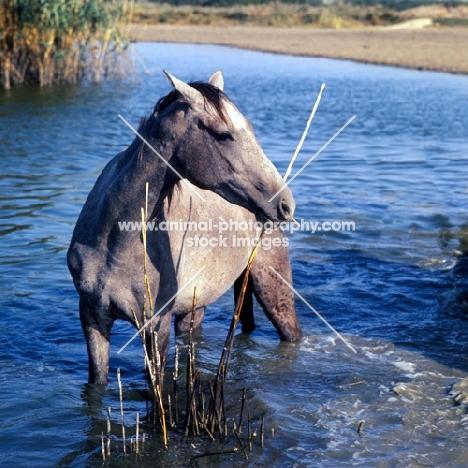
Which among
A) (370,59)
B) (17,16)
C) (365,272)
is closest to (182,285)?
(365,272)

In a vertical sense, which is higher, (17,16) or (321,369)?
(17,16)

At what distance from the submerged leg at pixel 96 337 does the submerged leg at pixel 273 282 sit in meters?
1.30

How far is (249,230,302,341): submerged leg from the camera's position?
17.7 ft

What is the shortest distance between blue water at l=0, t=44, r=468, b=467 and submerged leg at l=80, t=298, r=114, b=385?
1.25ft

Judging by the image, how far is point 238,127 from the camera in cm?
373

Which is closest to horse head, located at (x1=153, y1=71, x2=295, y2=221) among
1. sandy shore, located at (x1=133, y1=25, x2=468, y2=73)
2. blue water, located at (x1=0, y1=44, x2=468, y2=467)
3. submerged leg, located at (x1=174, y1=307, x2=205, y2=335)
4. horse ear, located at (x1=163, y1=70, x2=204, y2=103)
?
horse ear, located at (x1=163, y1=70, x2=204, y2=103)

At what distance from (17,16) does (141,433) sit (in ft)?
50.1

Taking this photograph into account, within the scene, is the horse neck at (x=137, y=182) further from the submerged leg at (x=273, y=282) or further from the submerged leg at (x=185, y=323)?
the submerged leg at (x=185, y=323)

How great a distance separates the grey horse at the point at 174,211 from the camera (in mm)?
3721

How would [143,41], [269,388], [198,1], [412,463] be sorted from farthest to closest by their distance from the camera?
[198,1] < [143,41] < [269,388] < [412,463]

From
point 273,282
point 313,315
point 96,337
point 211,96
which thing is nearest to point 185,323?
point 273,282

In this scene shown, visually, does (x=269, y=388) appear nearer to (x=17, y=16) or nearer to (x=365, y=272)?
(x=365, y=272)

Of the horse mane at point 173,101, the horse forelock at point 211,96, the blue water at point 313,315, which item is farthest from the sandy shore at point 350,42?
the horse forelock at point 211,96

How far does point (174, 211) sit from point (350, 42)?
32.8 meters
